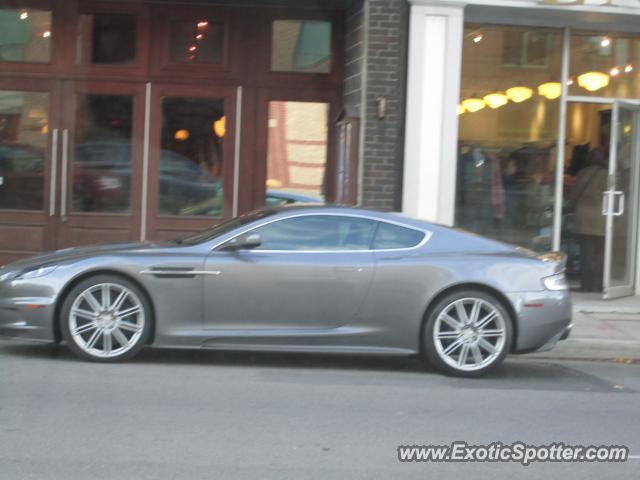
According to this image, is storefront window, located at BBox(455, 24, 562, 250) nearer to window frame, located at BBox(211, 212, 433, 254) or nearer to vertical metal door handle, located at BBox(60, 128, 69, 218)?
window frame, located at BBox(211, 212, 433, 254)

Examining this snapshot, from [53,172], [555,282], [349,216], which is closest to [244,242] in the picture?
[349,216]

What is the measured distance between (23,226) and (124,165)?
5.15 feet

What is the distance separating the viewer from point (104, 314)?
758 cm

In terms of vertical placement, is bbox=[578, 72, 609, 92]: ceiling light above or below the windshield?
above

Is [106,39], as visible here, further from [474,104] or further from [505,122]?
[505,122]

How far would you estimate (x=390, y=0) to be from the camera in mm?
11586

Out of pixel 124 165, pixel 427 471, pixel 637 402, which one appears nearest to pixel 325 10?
pixel 124 165

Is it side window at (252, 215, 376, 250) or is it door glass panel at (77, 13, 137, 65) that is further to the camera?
door glass panel at (77, 13, 137, 65)

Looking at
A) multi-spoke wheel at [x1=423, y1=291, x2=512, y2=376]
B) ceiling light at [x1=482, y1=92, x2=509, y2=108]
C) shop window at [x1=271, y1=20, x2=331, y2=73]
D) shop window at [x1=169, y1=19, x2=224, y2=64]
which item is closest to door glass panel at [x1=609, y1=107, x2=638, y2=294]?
ceiling light at [x1=482, y1=92, x2=509, y2=108]

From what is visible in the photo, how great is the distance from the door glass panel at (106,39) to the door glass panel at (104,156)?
512 millimetres

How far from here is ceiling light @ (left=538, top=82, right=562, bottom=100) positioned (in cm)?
1245

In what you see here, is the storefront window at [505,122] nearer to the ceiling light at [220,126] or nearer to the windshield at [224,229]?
the ceiling light at [220,126]

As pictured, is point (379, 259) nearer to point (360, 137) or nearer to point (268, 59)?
point (360, 137)

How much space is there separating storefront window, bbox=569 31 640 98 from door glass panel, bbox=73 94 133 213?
6004 mm
